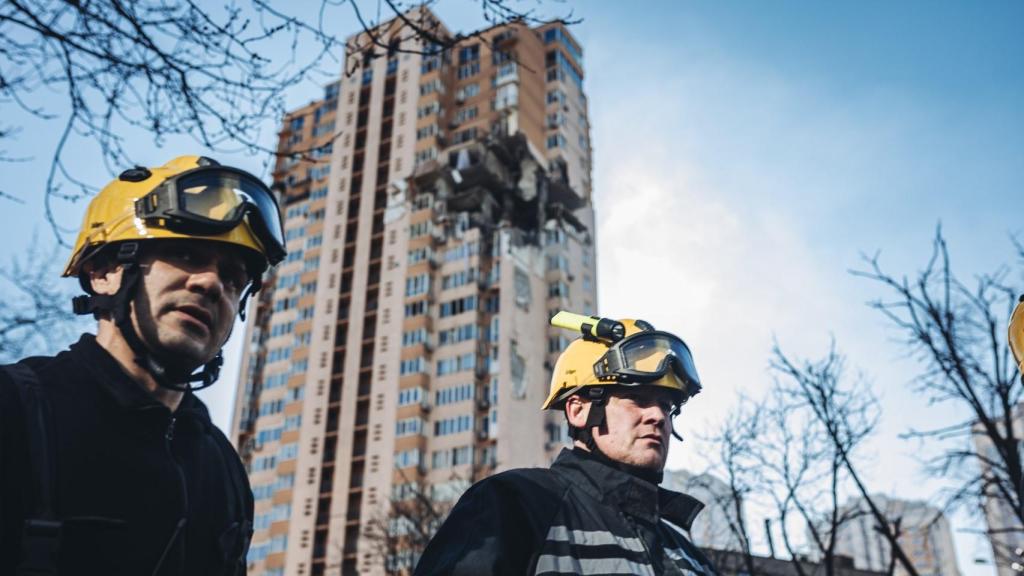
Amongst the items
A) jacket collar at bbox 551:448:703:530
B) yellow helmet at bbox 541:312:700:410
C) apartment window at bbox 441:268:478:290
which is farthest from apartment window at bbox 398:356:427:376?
jacket collar at bbox 551:448:703:530

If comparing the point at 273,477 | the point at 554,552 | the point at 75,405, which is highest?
the point at 273,477

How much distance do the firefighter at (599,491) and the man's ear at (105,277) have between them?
1.52 metres

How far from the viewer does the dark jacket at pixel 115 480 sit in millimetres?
2246

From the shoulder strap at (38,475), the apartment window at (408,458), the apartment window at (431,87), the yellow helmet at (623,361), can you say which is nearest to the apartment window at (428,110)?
the apartment window at (431,87)

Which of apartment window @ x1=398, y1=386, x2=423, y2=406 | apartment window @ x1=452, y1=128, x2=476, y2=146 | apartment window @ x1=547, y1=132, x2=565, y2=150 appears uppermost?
apartment window @ x1=452, y1=128, x2=476, y2=146

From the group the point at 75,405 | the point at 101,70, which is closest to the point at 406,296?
the point at 101,70

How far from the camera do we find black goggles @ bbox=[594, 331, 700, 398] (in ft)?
13.8

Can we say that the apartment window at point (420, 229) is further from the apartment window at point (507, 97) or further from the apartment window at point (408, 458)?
the apartment window at point (408, 458)

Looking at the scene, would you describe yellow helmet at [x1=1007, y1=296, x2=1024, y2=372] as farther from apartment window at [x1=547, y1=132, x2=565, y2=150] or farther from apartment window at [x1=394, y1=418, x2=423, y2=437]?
apartment window at [x1=547, y1=132, x2=565, y2=150]

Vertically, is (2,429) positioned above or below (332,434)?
below

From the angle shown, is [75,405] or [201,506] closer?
[75,405]

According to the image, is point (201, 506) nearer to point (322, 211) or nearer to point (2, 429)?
point (2, 429)

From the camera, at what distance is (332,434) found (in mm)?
50656

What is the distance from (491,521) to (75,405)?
5.12 feet
